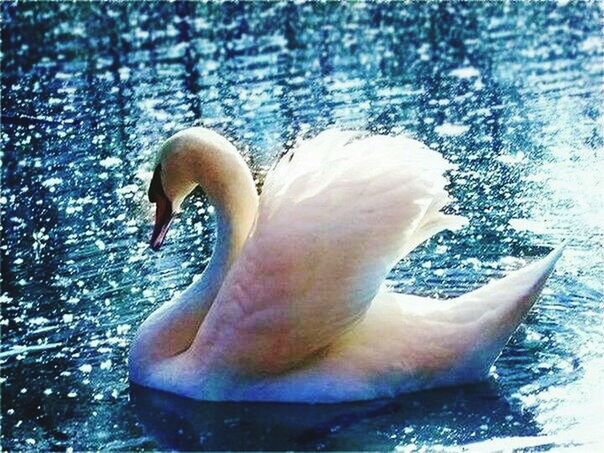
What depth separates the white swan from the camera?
5.88m

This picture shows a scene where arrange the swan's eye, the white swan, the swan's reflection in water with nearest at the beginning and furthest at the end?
Result: the swan's reflection in water → the white swan → the swan's eye

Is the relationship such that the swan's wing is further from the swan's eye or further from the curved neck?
the swan's eye

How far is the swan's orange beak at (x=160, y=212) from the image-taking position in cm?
671

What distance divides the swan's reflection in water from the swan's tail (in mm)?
190

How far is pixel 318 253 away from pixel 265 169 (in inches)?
166

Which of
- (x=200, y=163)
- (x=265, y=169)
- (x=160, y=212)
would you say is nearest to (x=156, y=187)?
(x=160, y=212)

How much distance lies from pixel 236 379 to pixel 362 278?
0.78 metres

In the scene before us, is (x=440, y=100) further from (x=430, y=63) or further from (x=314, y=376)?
(x=314, y=376)

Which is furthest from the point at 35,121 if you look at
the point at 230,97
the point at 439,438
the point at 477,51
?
the point at 439,438

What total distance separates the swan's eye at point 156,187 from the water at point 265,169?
81 centimetres

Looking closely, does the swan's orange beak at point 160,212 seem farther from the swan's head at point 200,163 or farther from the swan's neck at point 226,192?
the swan's neck at point 226,192

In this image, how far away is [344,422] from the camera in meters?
5.93

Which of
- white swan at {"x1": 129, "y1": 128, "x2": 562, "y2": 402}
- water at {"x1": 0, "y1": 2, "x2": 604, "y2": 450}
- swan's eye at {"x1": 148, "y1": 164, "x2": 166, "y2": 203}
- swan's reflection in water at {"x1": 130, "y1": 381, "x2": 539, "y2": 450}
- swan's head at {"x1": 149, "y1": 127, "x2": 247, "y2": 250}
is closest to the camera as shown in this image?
swan's reflection in water at {"x1": 130, "y1": 381, "x2": 539, "y2": 450}

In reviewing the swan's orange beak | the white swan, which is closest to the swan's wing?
the white swan
